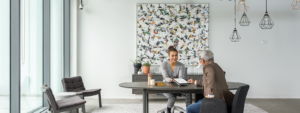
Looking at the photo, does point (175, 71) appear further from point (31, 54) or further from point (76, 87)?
point (31, 54)

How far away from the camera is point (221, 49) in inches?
237

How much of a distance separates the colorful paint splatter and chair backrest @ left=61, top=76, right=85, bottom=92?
1778 mm

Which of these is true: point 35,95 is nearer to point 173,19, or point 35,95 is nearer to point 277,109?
point 173,19

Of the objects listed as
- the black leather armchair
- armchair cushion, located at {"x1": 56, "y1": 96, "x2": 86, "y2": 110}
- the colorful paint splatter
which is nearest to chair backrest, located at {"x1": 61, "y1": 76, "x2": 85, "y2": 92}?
the black leather armchair

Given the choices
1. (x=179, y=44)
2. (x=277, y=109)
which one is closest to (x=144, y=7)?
(x=179, y=44)

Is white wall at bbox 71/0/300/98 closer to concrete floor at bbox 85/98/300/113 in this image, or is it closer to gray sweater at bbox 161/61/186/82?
concrete floor at bbox 85/98/300/113

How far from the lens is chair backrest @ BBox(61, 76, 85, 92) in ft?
15.5

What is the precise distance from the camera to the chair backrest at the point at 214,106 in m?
2.55

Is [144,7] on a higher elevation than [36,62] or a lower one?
higher

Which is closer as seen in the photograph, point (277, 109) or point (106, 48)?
point (277, 109)

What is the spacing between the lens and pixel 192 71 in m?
6.02
